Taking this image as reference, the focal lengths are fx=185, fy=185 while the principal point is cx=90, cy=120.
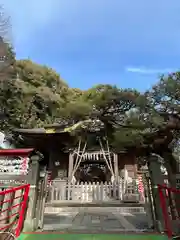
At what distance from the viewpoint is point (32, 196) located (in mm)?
3818

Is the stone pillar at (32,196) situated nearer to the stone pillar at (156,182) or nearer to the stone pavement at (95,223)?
the stone pavement at (95,223)

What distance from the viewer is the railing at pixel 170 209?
354 cm

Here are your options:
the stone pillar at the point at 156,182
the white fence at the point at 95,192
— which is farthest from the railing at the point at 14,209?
the white fence at the point at 95,192

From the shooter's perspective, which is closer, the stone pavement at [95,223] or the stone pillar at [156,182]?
the stone pillar at [156,182]

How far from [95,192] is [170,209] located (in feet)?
19.9

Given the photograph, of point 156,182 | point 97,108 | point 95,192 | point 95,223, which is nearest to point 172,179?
point 156,182

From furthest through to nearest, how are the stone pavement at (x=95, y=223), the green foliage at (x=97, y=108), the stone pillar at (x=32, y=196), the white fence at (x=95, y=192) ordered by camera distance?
the white fence at (x=95, y=192) → the green foliage at (x=97, y=108) → the stone pavement at (x=95, y=223) → the stone pillar at (x=32, y=196)

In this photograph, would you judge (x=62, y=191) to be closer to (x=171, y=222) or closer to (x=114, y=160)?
(x=114, y=160)

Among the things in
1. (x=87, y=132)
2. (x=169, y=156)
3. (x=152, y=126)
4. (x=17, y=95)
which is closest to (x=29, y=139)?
(x=87, y=132)

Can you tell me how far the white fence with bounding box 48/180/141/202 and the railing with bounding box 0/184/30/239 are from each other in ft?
20.6

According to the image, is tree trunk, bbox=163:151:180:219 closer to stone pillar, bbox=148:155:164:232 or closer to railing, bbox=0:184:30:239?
stone pillar, bbox=148:155:164:232

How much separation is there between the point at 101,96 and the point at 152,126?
15.2 feet

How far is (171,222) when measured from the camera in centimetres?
365

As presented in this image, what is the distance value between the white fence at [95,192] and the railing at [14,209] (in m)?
6.29
